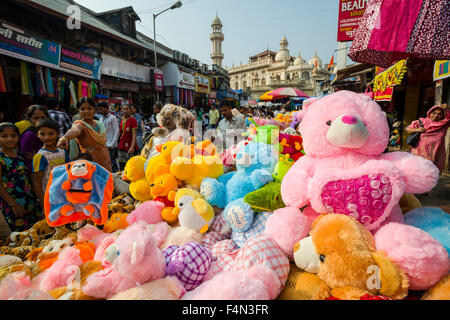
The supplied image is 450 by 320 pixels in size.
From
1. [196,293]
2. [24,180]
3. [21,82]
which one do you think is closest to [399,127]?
[196,293]

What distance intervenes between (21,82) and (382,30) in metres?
8.25

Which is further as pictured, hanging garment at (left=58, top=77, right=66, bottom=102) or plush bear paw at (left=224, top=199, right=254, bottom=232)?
hanging garment at (left=58, top=77, right=66, bottom=102)

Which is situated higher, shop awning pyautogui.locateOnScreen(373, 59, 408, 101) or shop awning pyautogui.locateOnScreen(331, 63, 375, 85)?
shop awning pyautogui.locateOnScreen(331, 63, 375, 85)

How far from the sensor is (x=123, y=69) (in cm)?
1109

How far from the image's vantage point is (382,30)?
1982mm

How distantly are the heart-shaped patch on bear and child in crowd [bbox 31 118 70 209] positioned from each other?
2904 mm

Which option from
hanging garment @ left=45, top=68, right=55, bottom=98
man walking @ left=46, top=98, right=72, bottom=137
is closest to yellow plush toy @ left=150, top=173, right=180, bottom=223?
man walking @ left=46, top=98, right=72, bottom=137

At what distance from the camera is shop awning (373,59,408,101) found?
17.0 ft

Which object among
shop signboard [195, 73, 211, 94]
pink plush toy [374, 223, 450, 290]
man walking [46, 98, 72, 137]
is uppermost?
shop signboard [195, 73, 211, 94]

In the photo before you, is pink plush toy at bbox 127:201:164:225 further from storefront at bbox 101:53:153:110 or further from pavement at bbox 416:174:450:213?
storefront at bbox 101:53:153:110

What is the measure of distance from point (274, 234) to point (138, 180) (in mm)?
1683

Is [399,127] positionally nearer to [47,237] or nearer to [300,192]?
[300,192]

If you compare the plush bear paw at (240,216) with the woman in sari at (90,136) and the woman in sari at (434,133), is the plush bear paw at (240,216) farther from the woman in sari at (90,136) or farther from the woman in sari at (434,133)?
the woman in sari at (434,133)

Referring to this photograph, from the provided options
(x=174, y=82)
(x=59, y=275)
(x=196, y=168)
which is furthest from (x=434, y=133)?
(x=174, y=82)
